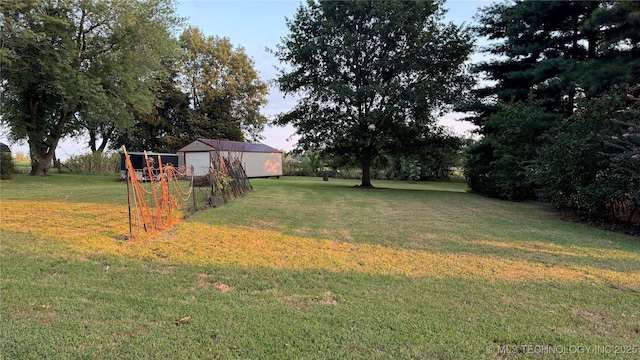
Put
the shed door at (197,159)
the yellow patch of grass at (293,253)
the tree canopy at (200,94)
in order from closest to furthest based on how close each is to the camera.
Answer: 1. the yellow patch of grass at (293,253)
2. the shed door at (197,159)
3. the tree canopy at (200,94)

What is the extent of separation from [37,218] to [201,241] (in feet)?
12.2

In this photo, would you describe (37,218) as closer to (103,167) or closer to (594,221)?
(594,221)

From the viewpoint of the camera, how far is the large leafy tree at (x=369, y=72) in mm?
15625

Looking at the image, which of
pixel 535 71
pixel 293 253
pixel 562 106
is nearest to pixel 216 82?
pixel 535 71

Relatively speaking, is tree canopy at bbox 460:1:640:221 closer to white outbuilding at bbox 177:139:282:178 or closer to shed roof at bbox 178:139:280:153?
white outbuilding at bbox 177:139:282:178

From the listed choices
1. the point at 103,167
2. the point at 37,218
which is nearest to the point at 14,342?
the point at 37,218

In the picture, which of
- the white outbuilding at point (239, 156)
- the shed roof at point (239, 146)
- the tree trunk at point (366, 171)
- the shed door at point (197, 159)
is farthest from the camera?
the shed roof at point (239, 146)

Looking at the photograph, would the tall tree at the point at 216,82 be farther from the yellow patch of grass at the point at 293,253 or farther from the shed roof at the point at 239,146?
the yellow patch of grass at the point at 293,253

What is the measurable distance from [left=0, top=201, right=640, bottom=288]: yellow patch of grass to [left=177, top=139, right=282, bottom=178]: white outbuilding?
1262cm

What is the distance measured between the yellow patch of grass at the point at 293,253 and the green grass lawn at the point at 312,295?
0.03m

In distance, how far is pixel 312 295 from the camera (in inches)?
121

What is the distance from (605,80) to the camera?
9.98 meters

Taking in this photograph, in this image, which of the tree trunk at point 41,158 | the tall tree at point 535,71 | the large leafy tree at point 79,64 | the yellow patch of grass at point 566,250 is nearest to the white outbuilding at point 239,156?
the large leafy tree at point 79,64

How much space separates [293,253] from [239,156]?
56.9 ft
